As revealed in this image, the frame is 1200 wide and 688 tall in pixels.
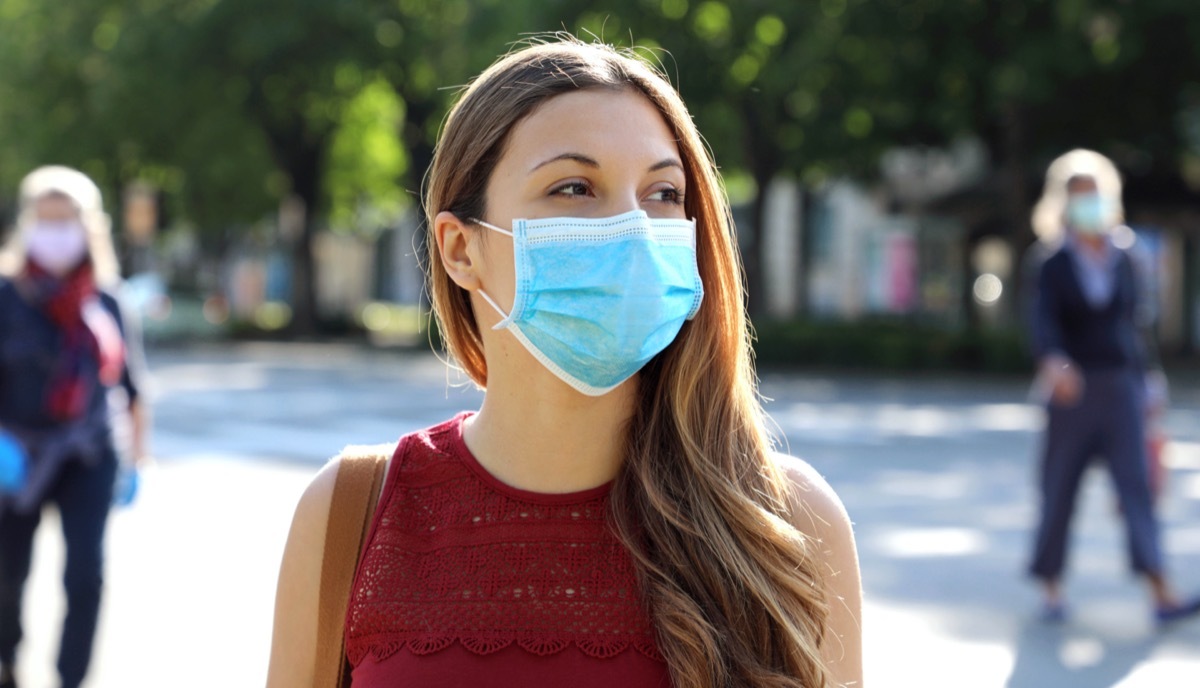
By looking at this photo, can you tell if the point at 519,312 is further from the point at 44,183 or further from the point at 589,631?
the point at 44,183

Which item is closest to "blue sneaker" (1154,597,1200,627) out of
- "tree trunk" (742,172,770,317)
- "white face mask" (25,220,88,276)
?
"white face mask" (25,220,88,276)

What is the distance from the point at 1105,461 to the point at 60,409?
482 centimetres

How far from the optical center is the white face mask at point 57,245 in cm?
566

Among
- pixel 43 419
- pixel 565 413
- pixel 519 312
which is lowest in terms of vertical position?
pixel 43 419

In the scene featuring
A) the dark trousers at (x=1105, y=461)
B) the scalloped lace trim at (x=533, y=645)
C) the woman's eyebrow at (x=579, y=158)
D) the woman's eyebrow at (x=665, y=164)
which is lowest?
the dark trousers at (x=1105, y=461)

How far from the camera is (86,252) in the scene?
5789 millimetres

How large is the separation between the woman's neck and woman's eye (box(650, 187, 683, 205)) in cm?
30

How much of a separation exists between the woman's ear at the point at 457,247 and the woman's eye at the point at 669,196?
28cm

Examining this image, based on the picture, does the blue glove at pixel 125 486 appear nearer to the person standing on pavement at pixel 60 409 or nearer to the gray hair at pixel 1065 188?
the person standing on pavement at pixel 60 409

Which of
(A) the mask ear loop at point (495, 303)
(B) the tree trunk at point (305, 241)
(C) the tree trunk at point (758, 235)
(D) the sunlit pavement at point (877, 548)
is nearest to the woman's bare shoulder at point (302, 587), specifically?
(A) the mask ear loop at point (495, 303)

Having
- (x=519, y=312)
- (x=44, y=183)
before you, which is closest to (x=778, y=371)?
(x=44, y=183)

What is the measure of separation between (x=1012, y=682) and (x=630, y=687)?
15.3 feet

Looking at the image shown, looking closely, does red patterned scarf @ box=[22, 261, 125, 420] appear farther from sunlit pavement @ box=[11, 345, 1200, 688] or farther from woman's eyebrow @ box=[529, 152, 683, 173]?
woman's eyebrow @ box=[529, 152, 683, 173]

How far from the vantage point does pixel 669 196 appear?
2348 mm
